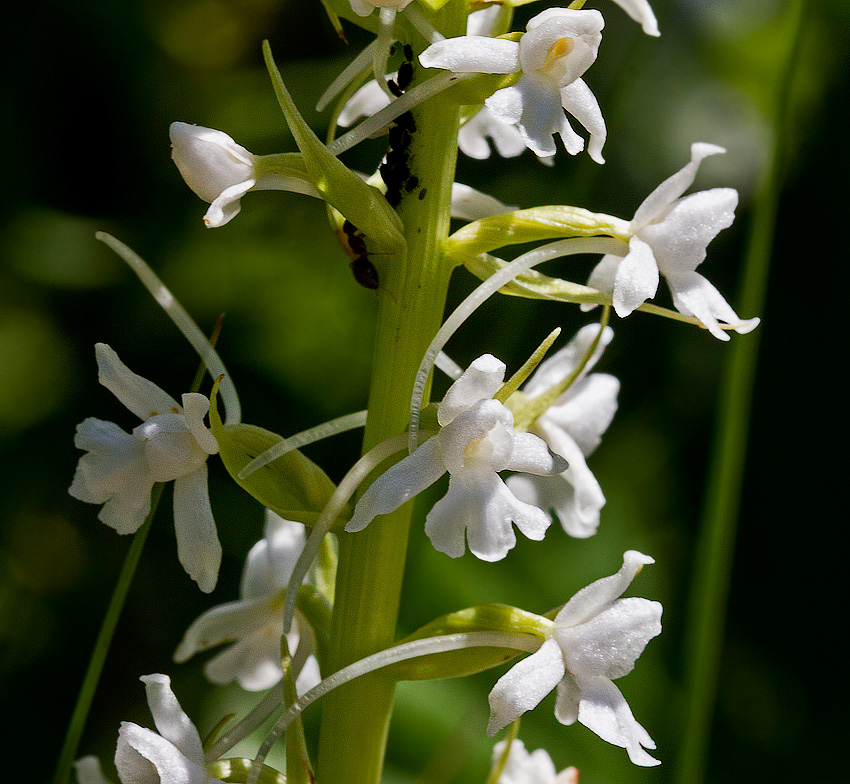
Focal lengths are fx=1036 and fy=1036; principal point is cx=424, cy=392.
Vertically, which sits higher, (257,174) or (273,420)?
(257,174)

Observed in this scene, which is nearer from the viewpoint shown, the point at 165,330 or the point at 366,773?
the point at 366,773

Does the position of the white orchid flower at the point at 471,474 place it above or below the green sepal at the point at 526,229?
below

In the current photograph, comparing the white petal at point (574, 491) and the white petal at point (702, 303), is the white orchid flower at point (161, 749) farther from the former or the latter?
the white petal at point (702, 303)

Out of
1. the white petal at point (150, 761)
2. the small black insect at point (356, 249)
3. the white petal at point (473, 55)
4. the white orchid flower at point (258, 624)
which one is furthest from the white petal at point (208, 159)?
the white petal at point (150, 761)

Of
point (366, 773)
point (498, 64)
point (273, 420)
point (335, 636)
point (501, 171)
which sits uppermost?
point (501, 171)

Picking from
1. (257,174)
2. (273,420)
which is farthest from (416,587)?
(257,174)

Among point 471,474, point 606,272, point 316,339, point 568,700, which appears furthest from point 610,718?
point 316,339

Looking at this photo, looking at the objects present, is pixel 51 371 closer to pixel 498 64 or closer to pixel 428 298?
pixel 428 298

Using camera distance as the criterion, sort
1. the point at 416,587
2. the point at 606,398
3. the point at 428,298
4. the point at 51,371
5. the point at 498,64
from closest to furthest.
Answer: the point at 498,64, the point at 428,298, the point at 606,398, the point at 416,587, the point at 51,371
